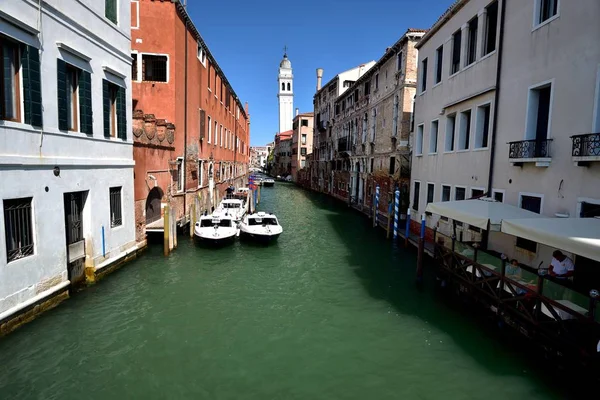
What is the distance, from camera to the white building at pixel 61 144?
6352 millimetres

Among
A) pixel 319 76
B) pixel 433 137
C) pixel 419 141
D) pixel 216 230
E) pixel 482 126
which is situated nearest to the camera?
pixel 482 126

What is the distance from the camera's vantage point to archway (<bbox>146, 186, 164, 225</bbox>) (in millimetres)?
13921

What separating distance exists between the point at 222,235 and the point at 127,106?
17.9ft

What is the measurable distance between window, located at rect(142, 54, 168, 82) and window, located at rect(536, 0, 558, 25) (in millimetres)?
12475

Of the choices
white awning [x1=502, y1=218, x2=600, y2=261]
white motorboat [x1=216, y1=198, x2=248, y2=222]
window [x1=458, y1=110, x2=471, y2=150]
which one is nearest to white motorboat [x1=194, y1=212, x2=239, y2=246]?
white motorboat [x1=216, y1=198, x2=248, y2=222]

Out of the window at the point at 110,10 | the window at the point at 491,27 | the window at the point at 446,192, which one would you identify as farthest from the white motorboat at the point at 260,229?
the window at the point at 491,27

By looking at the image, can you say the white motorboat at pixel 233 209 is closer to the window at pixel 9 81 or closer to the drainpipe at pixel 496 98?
the drainpipe at pixel 496 98

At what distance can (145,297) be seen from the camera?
29.1 feet

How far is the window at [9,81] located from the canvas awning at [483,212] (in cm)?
907

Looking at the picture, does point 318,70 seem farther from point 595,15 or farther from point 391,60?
point 595,15

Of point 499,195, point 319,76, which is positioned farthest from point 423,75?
point 319,76

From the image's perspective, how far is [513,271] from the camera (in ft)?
23.0

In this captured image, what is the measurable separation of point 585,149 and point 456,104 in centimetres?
571

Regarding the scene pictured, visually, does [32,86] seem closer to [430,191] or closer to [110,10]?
[110,10]
